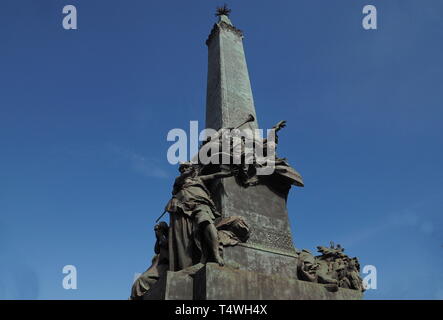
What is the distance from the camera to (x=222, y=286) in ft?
22.0

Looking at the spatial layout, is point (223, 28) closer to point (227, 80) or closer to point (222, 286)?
point (227, 80)

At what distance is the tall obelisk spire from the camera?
440 inches

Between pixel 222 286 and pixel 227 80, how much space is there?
6.63 m

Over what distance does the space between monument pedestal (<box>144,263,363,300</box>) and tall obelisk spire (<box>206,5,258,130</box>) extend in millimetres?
4450

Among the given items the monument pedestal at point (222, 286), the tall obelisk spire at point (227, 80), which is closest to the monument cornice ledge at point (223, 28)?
the tall obelisk spire at point (227, 80)

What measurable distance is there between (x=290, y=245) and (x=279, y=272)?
79 cm

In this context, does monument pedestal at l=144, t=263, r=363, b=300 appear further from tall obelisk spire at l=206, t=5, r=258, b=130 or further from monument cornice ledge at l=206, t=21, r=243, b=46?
monument cornice ledge at l=206, t=21, r=243, b=46

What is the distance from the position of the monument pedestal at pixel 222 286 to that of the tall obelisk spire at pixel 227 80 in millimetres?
4450

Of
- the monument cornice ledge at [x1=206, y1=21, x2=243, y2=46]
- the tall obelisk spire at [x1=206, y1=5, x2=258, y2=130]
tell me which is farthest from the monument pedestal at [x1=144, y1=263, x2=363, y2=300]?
the monument cornice ledge at [x1=206, y1=21, x2=243, y2=46]

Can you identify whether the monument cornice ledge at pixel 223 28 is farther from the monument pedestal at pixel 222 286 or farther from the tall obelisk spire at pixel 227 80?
the monument pedestal at pixel 222 286

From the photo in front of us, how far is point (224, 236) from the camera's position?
7.79 meters

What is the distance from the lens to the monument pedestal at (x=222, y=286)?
667cm

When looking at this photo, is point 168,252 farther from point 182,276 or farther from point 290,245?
point 290,245
